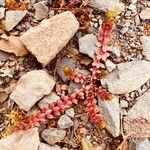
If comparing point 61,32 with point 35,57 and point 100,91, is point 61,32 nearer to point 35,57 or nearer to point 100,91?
point 35,57

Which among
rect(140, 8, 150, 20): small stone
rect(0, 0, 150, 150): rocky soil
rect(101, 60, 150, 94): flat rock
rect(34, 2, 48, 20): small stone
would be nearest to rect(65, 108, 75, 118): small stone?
rect(0, 0, 150, 150): rocky soil

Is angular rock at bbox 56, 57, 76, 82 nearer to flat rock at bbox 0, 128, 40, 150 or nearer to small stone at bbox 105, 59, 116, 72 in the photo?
small stone at bbox 105, 59, 116, 72

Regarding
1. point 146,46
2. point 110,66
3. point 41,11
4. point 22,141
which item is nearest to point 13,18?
point 41,11

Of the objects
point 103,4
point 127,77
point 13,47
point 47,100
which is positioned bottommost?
point 47,100

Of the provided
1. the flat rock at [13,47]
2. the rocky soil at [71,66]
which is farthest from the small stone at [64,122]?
the flat rock at [13,47]

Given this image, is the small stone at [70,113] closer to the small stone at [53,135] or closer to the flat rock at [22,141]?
the small stone at [53,135]

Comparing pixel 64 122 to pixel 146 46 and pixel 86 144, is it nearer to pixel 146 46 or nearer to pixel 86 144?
pixel 86 144
